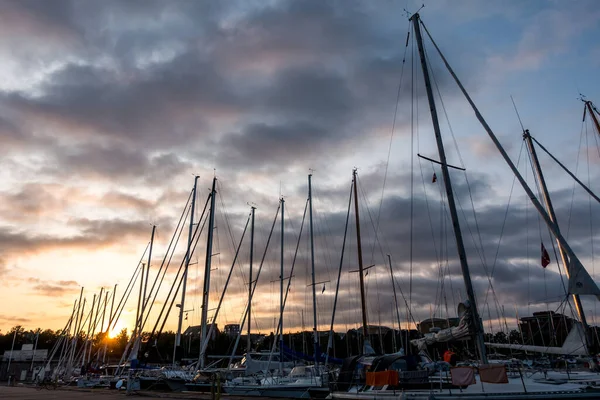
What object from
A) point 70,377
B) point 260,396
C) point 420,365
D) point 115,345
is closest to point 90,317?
point 70,377

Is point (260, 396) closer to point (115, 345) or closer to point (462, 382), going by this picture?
point (462, 382)

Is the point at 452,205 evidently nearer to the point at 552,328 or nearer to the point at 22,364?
the point at 552,328

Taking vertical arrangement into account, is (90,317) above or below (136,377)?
above

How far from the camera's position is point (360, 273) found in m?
35.7

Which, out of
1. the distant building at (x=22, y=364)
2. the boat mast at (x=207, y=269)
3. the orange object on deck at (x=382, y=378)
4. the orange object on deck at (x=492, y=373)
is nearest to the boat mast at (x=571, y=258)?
the orange object on deck at (x=492, y=373)

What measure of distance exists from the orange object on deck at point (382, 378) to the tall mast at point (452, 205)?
392 cm

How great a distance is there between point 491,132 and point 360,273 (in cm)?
1895

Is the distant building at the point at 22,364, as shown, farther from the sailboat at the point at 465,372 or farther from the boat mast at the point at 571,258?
the boat mast at the point at 571,258

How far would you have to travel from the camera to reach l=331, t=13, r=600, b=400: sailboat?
1559cm

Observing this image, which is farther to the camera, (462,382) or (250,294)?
(250,294)

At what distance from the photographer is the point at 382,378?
19.6 m

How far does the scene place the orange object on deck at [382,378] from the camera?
19.3 m

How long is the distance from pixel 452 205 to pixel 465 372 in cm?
685

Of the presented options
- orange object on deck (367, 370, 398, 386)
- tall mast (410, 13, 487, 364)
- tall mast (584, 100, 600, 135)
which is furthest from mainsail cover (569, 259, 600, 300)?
tall mast (584, 100, 600, 135)
